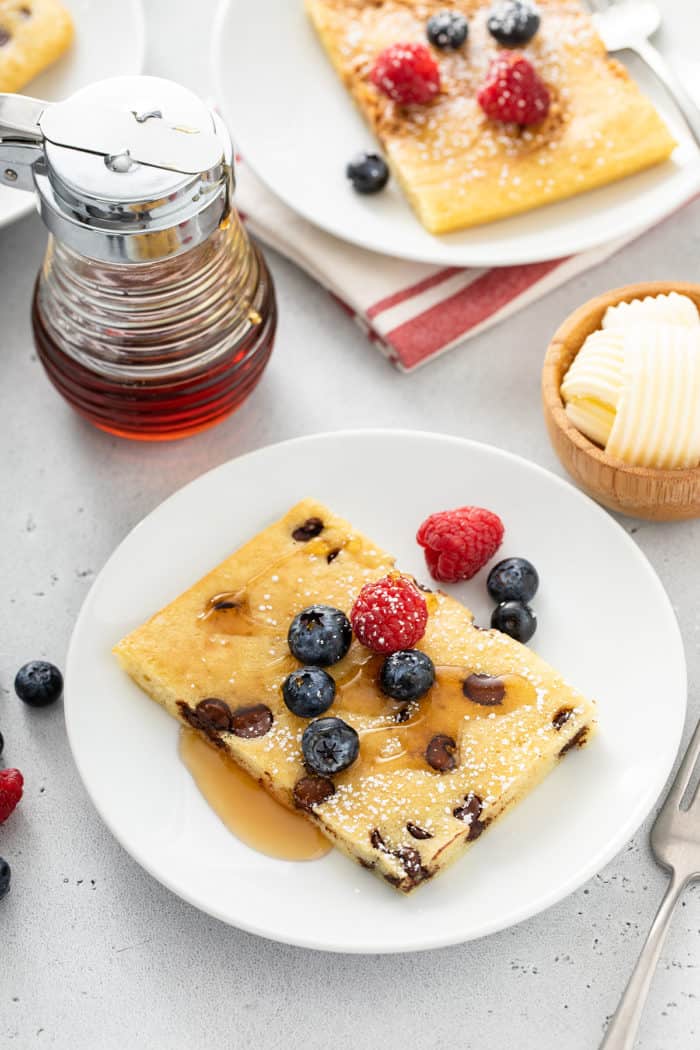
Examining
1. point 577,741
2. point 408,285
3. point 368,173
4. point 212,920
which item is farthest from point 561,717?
point 368,173

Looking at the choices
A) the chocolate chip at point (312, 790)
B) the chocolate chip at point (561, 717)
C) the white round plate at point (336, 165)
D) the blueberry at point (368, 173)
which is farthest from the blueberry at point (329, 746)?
the blueberry at point (368, 173)

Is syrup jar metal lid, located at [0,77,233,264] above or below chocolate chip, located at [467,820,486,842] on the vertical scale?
above

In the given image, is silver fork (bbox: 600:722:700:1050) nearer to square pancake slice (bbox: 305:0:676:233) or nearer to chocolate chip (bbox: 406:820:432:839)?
chocolate chip (bbox: 406:820:432:839)

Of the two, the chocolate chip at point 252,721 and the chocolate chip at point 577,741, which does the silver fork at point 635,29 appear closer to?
the chocolate chip at point 577,741

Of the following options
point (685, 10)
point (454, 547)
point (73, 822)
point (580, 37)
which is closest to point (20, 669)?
point (73, 822)

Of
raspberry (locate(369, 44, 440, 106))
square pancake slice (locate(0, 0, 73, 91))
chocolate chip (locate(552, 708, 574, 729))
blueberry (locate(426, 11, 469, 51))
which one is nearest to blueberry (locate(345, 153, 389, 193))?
raspberry (locate(369, 44, 440, 106))
